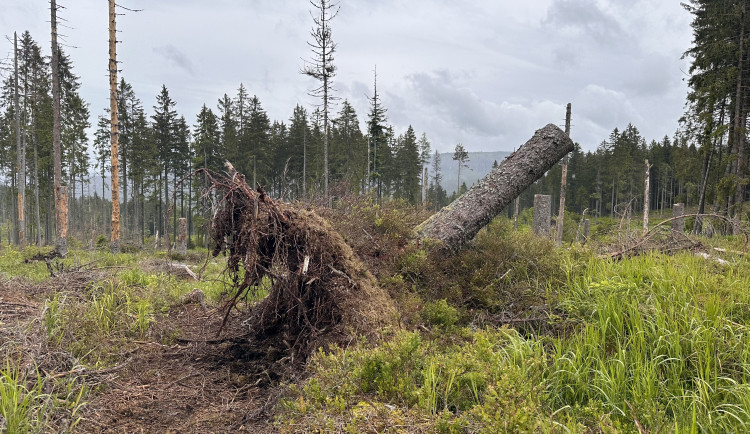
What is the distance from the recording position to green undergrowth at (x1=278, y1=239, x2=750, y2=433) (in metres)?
2.06

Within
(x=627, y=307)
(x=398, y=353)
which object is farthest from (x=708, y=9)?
(x=398, y=353)

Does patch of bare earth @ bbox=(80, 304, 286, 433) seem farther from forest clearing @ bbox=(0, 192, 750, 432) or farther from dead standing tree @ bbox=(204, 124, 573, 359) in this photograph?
dead standing tree @ bbox=(204, 124, 573, 359)

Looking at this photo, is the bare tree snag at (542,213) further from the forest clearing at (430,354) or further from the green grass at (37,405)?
the green grass at (37,405)

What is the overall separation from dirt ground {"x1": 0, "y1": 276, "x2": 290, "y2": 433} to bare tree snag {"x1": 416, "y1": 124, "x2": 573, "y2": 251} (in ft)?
9.46

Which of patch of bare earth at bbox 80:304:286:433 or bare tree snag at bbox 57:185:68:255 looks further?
bare tree snag at bbox 57:185:68:255

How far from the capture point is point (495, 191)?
18.5 feet

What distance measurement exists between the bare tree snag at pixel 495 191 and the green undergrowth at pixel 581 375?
1.83 metres

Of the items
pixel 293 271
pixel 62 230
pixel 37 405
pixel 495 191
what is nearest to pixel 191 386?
pixel 37 405

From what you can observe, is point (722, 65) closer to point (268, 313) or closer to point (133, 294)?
point (268, 313)

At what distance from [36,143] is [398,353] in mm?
33274

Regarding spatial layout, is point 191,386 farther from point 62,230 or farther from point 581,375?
point 62,230

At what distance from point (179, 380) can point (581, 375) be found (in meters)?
3.48

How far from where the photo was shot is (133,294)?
5055 millimetres

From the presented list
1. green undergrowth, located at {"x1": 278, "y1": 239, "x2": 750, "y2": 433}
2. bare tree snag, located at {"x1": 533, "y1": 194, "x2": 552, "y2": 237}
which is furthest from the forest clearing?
bare tree snag, located at {"x1": 533, "y1": 194, "x2": 552, "y2": 237}
